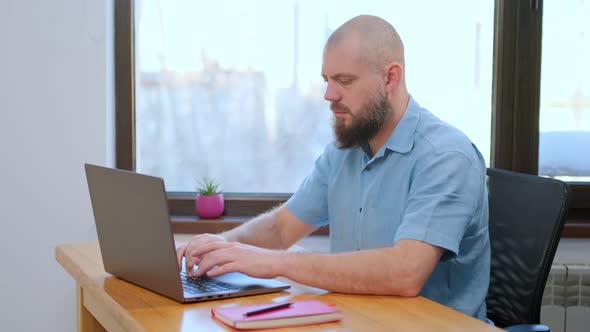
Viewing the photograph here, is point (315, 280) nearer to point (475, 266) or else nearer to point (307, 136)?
point (475, 266)

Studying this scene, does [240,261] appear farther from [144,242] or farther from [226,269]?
[144,242]

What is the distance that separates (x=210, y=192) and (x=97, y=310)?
109 centimetres

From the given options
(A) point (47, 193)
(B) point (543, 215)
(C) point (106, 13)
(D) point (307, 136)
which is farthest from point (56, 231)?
(B) point (543, 215)

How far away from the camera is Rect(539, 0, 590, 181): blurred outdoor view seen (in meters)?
2.64

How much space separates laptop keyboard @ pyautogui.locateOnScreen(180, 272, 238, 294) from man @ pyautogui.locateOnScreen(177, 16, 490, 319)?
2 centimetres

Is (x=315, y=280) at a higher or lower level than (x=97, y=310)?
higher

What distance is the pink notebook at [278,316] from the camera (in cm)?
113

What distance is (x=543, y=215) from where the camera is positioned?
63.0 inches

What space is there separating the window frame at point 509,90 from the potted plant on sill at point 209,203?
5 centimetres

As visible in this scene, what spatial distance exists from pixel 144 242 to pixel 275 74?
1.44m

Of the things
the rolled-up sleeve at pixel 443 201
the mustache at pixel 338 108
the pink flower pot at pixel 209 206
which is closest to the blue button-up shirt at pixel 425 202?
the rolled-up sleeve at pixel 443 201

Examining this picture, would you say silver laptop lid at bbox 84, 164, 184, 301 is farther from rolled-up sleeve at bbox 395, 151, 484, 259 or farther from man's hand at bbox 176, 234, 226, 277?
rolled-up sleeve at bbox 395, 151, 484, 259

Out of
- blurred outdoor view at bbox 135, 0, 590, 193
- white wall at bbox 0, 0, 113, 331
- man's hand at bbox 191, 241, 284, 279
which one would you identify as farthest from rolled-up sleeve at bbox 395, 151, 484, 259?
white wall at bbox 0, 0, 113, 331

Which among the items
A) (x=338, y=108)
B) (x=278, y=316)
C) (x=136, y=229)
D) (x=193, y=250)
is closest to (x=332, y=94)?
(x=338, y=108)
